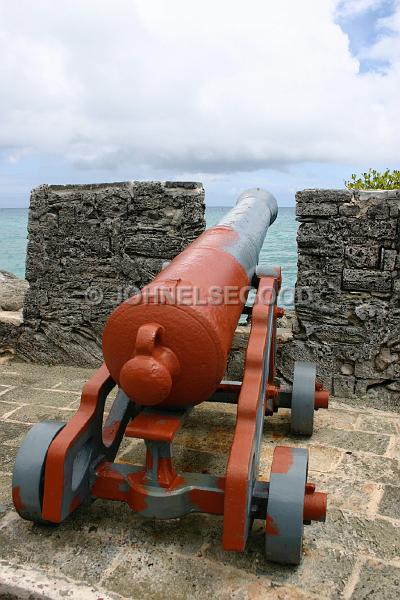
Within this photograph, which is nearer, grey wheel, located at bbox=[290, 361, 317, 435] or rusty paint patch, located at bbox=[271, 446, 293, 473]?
Answer: rusty paint patch, located at bbox=[271, 446, 293, 473]

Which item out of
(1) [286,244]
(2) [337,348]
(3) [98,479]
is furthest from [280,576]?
(1) [286,244]

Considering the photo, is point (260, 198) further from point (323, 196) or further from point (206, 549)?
point (206, 549)

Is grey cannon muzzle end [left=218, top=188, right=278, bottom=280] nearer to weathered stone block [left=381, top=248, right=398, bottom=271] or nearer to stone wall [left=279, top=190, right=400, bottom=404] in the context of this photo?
stone wall [left=279, top=190, right=400, bottom=404]

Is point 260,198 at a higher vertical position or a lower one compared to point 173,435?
higher

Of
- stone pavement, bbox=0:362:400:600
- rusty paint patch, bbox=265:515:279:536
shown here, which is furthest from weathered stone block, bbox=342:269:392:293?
rusty paint patch, bbox=265:515:279:536

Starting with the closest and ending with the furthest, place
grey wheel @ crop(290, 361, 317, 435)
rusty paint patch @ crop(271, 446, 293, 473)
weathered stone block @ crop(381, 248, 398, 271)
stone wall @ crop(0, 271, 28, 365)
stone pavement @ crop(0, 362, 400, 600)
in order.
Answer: stone pavement @ crop(0, 362, 400, 600) → rusty paint patch @ crop(271, 446, 293, 473) → grey wheel @ crop(290, 361, 317, 435) → weathered stone block @ crop(381, 248, 398, 271) → stone wall @ crop(0, 271, 28, 365)

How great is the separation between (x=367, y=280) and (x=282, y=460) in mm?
1948

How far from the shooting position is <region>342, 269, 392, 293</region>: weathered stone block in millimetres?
3889

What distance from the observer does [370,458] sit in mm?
3160

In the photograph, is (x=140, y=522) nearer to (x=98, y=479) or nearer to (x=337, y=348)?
(x=98, y=479)

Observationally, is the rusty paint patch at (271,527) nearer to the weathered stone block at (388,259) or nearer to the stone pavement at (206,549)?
the stone pavement at (206,549)

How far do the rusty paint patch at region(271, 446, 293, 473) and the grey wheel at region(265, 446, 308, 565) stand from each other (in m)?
0.03

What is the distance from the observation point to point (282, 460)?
2.30m

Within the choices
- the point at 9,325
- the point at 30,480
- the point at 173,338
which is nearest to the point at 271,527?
the point at 173,338
